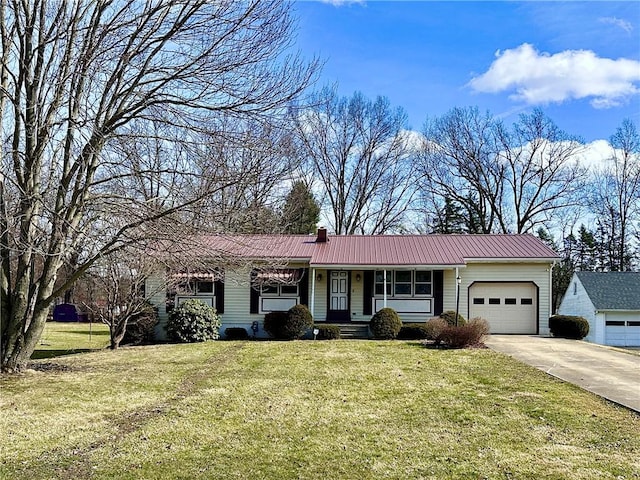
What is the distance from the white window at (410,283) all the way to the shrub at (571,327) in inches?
173

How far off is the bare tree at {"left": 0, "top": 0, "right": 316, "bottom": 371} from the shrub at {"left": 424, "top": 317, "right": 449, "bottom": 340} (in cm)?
857

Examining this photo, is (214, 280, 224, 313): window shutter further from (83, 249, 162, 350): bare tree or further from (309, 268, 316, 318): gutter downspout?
(309, 268, 316, 318): gutter downspout

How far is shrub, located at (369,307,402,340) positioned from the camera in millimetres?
16641

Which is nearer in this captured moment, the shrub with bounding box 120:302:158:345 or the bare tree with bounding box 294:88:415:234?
the shrub with bounding box 120:302:158:345

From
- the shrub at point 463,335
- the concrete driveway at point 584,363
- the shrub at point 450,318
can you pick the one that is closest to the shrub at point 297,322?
the shrub at point 450,318

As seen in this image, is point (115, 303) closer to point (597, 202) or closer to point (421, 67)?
point (421, 67)

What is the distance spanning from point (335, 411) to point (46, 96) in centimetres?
775

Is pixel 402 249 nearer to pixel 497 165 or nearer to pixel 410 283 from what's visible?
pixel 410 283

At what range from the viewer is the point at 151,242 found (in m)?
9.42

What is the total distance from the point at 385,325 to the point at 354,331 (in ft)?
4.97

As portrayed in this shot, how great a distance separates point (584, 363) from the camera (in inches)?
452

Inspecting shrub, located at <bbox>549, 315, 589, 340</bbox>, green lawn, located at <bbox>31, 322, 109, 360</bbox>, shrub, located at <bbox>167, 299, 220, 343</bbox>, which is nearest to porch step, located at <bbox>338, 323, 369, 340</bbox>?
shrub, located at <bbox>167, 299, 220, 343</bbox>

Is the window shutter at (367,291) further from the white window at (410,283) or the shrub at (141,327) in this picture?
the shrub at (141,327)

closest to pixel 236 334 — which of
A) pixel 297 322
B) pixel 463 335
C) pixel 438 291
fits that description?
pixel 297 322
